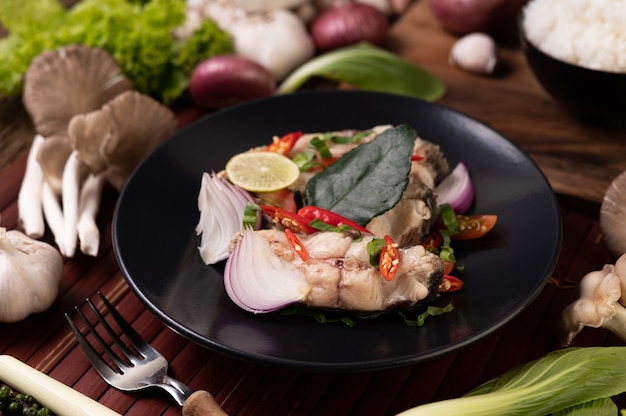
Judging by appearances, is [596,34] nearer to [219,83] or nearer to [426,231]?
[426,231]

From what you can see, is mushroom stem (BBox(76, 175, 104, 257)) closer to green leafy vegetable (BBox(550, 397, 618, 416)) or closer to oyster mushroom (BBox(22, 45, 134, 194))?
oyster mushroom (BBox(22, 45, 134, 194))

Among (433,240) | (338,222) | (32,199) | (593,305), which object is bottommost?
(593,305)

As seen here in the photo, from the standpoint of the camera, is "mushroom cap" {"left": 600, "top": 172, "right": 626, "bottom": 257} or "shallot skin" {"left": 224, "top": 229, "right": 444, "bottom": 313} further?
"mushroom cap" {"left": 600, "top": 172, "right": 626, "bottom": 257}

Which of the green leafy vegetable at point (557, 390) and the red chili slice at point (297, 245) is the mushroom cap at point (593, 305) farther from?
the red chili slice at point (297, 245)

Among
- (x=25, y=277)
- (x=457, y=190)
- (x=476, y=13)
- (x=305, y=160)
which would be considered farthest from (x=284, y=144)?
(x=476, y=13)

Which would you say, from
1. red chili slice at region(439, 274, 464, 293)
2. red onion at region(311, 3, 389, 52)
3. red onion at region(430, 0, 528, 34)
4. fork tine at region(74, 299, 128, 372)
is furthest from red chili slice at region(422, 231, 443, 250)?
red onion at region(430, 0, 528, 34)

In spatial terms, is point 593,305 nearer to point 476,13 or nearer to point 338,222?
point 338,222

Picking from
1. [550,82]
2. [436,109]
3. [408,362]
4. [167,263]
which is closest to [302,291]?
[408,362]
